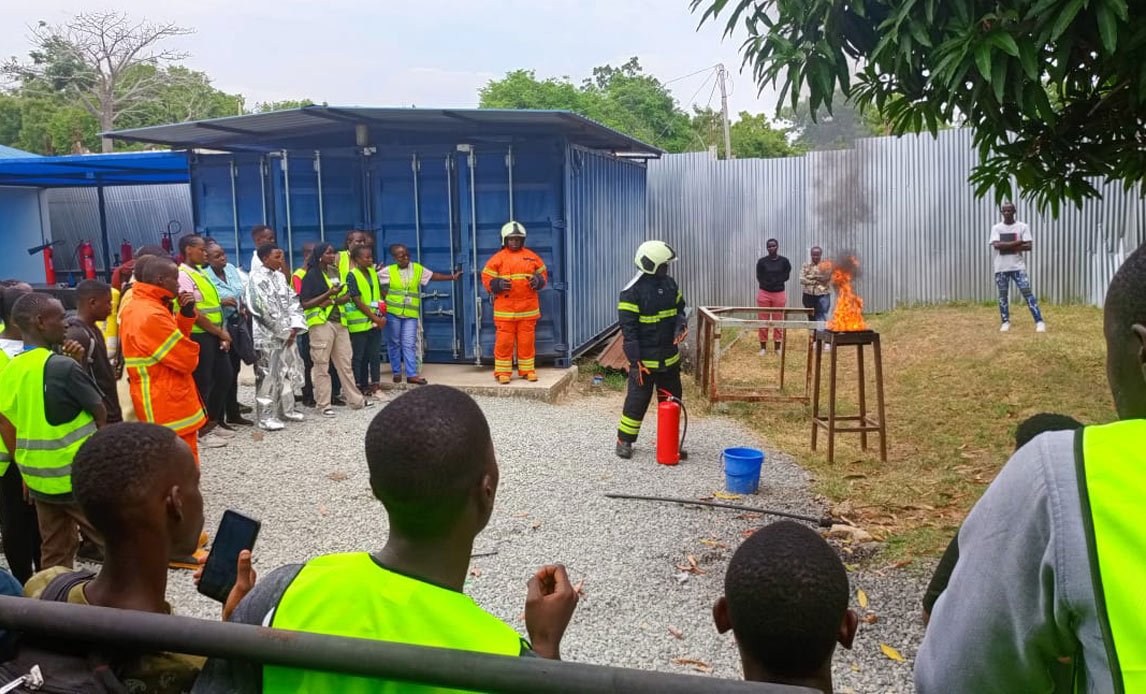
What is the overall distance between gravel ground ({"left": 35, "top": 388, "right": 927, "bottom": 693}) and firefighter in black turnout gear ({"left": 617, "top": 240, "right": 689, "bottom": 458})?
0.44 metres

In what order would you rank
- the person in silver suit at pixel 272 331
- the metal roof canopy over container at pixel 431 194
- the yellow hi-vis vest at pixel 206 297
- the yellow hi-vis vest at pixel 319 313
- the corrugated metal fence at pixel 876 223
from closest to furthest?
the yellow hi-vis vest at pixel 206 297 < the person in silver suit at pixel 272 331 < the yellow hi-vis vest at pixel 319 313 < the metal roof canopy over container at pixel 431 194 < the corrugated metal fence at pixel 876 223

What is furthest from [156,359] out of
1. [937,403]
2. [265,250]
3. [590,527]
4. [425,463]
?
[937,403]

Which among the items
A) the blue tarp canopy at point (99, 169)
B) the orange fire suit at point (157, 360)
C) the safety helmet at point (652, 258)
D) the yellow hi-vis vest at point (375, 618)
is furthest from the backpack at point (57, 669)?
the blue tarp canopy at point (99, 169)

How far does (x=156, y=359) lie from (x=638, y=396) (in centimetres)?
386

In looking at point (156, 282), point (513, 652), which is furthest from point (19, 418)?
point (513, 652)

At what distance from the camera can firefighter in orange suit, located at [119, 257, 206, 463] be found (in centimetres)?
570

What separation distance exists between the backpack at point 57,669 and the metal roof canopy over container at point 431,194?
901cm

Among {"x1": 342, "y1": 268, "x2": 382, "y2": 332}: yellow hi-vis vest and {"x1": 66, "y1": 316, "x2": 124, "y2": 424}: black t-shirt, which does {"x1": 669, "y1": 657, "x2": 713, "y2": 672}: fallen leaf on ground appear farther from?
{"x1": 342, "y1": 268, "x2": 382, "y2": 332}: yellow hi-vis vest

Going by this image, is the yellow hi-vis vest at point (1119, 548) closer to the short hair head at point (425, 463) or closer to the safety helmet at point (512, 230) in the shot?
the short hair head at point (425, 463)

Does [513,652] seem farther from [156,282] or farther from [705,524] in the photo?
[156,282]

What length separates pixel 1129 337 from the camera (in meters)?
1.32

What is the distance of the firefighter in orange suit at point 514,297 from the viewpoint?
1015cm

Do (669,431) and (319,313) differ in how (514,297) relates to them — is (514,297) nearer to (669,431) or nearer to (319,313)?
(319,313)

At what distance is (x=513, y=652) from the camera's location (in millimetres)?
1460
